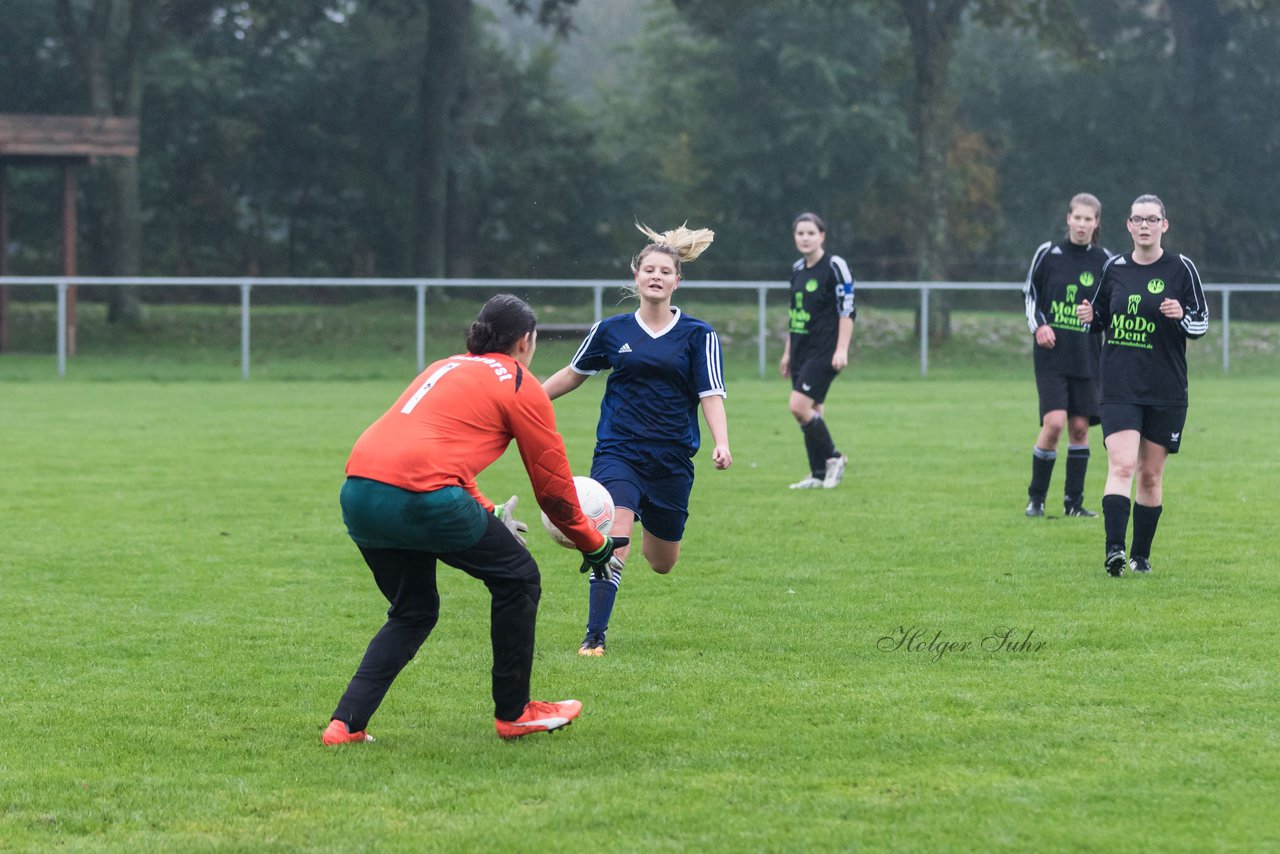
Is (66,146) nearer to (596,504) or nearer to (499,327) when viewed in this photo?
(596,504)

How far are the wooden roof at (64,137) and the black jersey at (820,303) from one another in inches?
856

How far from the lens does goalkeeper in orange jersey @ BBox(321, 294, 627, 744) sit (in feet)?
16.7

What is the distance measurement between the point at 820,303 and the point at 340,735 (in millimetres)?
7746

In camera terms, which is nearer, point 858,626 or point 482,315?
point 482,315

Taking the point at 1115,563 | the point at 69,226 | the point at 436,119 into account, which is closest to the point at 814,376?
the point at 1115,563

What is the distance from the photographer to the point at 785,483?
41.9 feet

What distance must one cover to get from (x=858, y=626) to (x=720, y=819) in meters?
2.82

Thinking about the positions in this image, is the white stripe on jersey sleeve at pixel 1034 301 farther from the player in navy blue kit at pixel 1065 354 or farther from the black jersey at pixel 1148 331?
the black jersey at pixel 1148 331

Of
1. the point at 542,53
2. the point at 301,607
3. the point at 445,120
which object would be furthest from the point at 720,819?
the point at 542,53

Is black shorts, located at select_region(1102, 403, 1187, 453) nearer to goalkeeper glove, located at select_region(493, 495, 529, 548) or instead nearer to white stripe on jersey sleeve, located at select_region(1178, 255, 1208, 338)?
white stripe on jersey sleeve, located at select_region(1178, 255, 1208, 338)

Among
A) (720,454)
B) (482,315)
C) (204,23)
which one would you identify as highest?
(204,23)

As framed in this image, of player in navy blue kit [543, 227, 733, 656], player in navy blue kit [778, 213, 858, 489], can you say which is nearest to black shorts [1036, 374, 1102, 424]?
player in navy blue kit [778, 213, 858, 489]

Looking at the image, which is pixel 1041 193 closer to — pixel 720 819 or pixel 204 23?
pixel 204 23

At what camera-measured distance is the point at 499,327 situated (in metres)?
5.30
